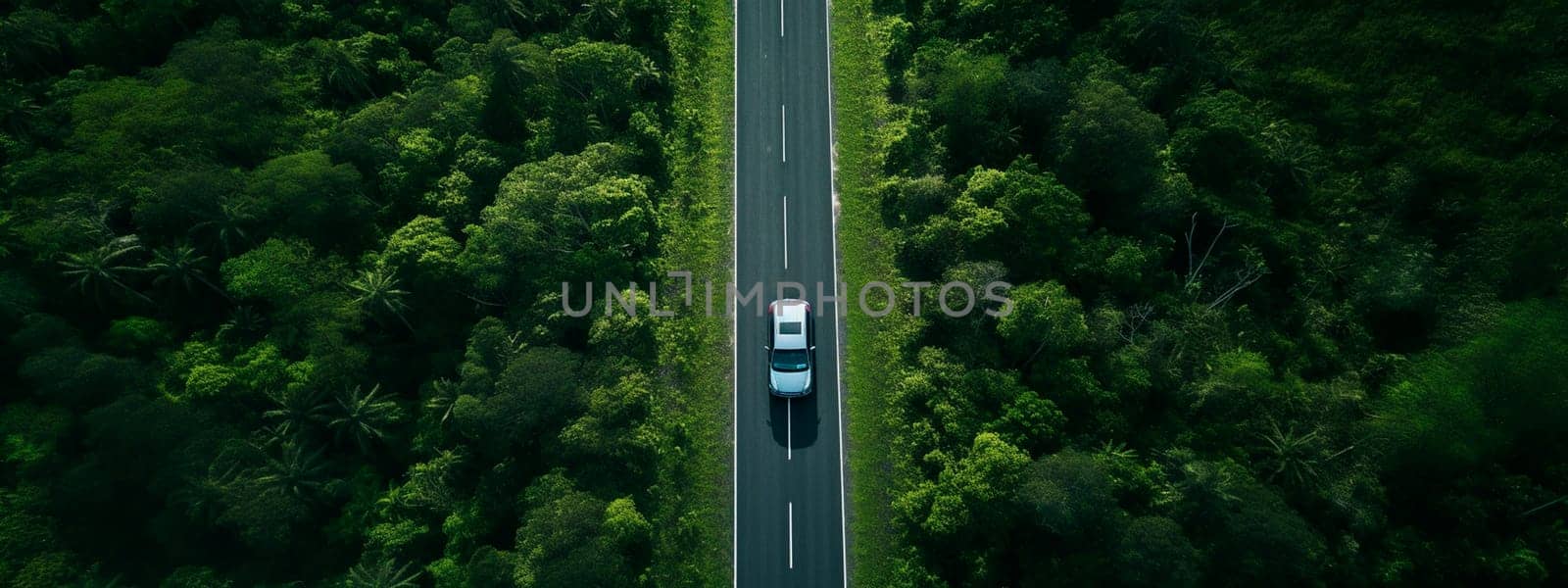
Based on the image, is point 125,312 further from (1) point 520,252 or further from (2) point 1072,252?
(2) point 1072,252

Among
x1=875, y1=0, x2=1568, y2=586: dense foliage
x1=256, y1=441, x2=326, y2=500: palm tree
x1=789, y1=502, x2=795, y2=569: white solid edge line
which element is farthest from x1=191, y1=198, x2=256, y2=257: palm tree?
x1=875, y1=0, x2=1568, y2=586: dense foliage

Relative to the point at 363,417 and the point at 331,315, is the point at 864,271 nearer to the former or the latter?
the point at 363,417

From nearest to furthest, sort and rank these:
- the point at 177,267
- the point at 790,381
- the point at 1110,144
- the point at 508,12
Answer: the point at 790,381, the point at 1110,144, the point at 177,267, the point at 508,12

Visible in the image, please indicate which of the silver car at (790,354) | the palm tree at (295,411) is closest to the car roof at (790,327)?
the silver car at (790,354)

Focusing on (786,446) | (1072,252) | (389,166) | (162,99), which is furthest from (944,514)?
(162,99)

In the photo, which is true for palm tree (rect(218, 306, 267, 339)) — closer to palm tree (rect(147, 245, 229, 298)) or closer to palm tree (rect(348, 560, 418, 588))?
palm tree (rect(147, 245, 229, 298))

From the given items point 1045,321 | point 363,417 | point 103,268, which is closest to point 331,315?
point 363,417
